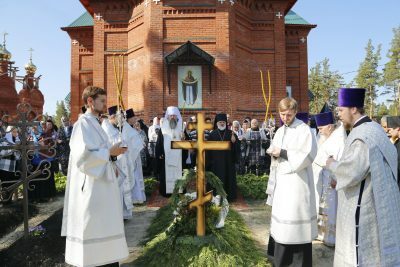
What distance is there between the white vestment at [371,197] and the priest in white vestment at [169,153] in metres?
6.54

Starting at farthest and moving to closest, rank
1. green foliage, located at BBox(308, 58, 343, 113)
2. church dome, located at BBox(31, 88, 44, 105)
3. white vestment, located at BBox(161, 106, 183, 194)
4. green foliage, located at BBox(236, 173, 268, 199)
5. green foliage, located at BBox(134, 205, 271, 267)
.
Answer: green foliage, located at BBox(308, 58, 343, 113), church dome, located at BBox(31, 88, 44, 105), green foliage, located at BBox(236, 173, 268, 199), white vestment, located at BBox(161, 106, 183, 194), green foliage, located at BBox(134, 205, 271, 267)

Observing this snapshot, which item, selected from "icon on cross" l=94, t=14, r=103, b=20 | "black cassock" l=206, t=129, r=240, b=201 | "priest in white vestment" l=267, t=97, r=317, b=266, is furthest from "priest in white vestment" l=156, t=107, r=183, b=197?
"icon on cross" l=94, t=14, r=103, b=20

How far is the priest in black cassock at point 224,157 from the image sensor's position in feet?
29.8

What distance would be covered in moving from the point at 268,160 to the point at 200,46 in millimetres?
7011

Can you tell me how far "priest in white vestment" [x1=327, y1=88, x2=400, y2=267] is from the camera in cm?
338

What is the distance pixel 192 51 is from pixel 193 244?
1268 centimetres

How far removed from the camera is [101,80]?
19.7 metres

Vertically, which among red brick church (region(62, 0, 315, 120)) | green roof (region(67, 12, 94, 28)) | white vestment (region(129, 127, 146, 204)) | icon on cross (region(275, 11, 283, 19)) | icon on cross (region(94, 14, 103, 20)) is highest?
green roof (region(67, 12, 94, 28))

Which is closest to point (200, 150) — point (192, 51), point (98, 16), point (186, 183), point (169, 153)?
point (186, 183)

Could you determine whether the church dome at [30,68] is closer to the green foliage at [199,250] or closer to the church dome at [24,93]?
the church dome at [24,93]

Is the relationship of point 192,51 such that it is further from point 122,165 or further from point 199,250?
point 199,250

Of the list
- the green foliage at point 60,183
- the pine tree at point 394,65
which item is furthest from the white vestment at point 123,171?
the pine tree at point 394,65

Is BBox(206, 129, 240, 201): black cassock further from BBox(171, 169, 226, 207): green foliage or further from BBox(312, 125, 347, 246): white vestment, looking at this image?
BBox(171, 169, 226, 207): green foliage

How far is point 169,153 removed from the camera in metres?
10.0
